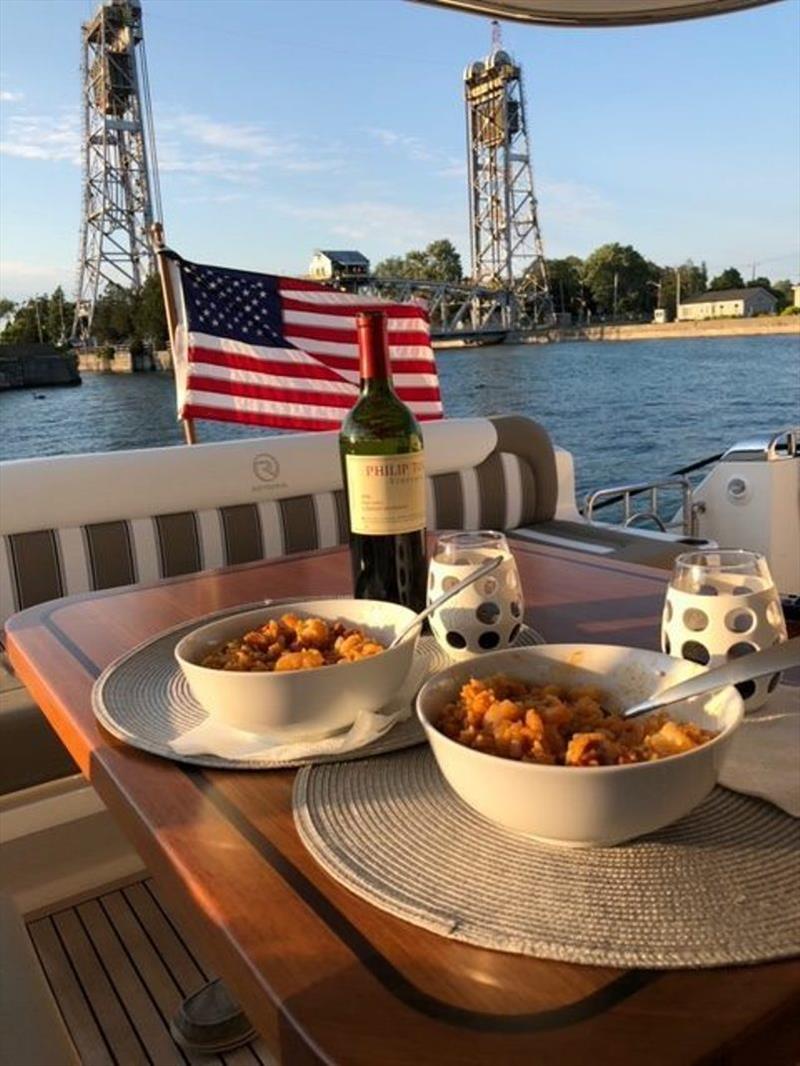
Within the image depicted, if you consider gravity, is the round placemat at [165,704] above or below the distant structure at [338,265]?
below

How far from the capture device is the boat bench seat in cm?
206

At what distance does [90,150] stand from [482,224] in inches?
695

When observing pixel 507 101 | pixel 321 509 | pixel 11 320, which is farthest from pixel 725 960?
pixel 11 320

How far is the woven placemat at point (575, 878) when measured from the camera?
458 millimetres

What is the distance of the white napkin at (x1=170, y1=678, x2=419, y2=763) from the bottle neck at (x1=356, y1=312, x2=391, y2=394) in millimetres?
386

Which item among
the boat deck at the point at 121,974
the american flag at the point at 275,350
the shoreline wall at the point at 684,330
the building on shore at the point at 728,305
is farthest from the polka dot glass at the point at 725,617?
the building on shore at the point at 728,305

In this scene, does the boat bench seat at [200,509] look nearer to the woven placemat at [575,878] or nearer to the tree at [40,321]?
the woven placemat at [575,878]

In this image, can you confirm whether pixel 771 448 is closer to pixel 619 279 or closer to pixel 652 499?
pixel 652 499

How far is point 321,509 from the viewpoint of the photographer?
2420mm

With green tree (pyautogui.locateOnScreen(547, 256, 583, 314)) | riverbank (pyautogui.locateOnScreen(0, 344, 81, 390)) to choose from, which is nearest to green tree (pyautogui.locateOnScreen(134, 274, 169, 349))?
riverbank (pyautogui.locateOnScreen(0, 344, 81, 390))

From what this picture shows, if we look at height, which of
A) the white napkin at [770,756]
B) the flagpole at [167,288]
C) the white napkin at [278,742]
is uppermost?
the flagpole at [167,288]

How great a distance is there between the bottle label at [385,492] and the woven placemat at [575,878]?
0.40 meters

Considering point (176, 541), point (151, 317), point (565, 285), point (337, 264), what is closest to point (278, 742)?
point (176, 541)

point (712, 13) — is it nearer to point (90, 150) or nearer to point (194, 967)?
point (194, 967)
